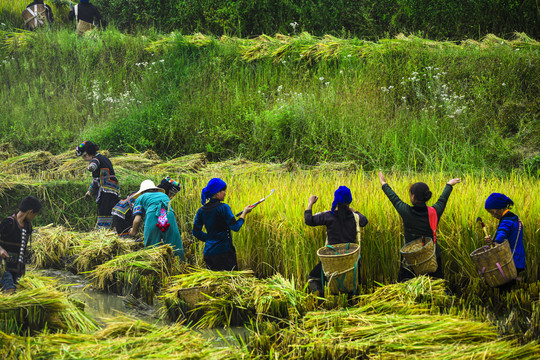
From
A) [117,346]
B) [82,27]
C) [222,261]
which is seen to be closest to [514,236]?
[222,261]

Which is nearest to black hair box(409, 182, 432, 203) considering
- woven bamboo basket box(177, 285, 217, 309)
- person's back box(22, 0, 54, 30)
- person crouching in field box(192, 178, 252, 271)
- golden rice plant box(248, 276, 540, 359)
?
golden rice plant box(248, 276, 540, 359)

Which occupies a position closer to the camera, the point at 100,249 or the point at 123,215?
the point at 100,249

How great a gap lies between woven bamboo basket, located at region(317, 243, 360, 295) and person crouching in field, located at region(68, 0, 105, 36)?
545 inches

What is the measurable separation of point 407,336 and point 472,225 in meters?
2.13

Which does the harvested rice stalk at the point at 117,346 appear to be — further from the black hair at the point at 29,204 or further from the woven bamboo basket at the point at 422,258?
the woven bamboo basket at the point at 422,258

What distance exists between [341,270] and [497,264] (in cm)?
134

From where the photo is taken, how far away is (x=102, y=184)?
7559 mm

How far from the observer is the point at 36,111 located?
1350 cm

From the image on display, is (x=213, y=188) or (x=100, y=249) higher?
(x=213, y=188)

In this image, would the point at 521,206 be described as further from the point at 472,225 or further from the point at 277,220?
the point at 277,220

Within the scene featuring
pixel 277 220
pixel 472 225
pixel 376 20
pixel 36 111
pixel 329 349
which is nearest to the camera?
pixel 329 349

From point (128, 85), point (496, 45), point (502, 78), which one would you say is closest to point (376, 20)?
point (496, 45)

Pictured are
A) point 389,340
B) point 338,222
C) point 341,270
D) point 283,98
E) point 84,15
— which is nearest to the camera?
point 389,340

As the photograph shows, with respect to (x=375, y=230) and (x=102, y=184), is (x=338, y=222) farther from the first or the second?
(x=102, y=184)
